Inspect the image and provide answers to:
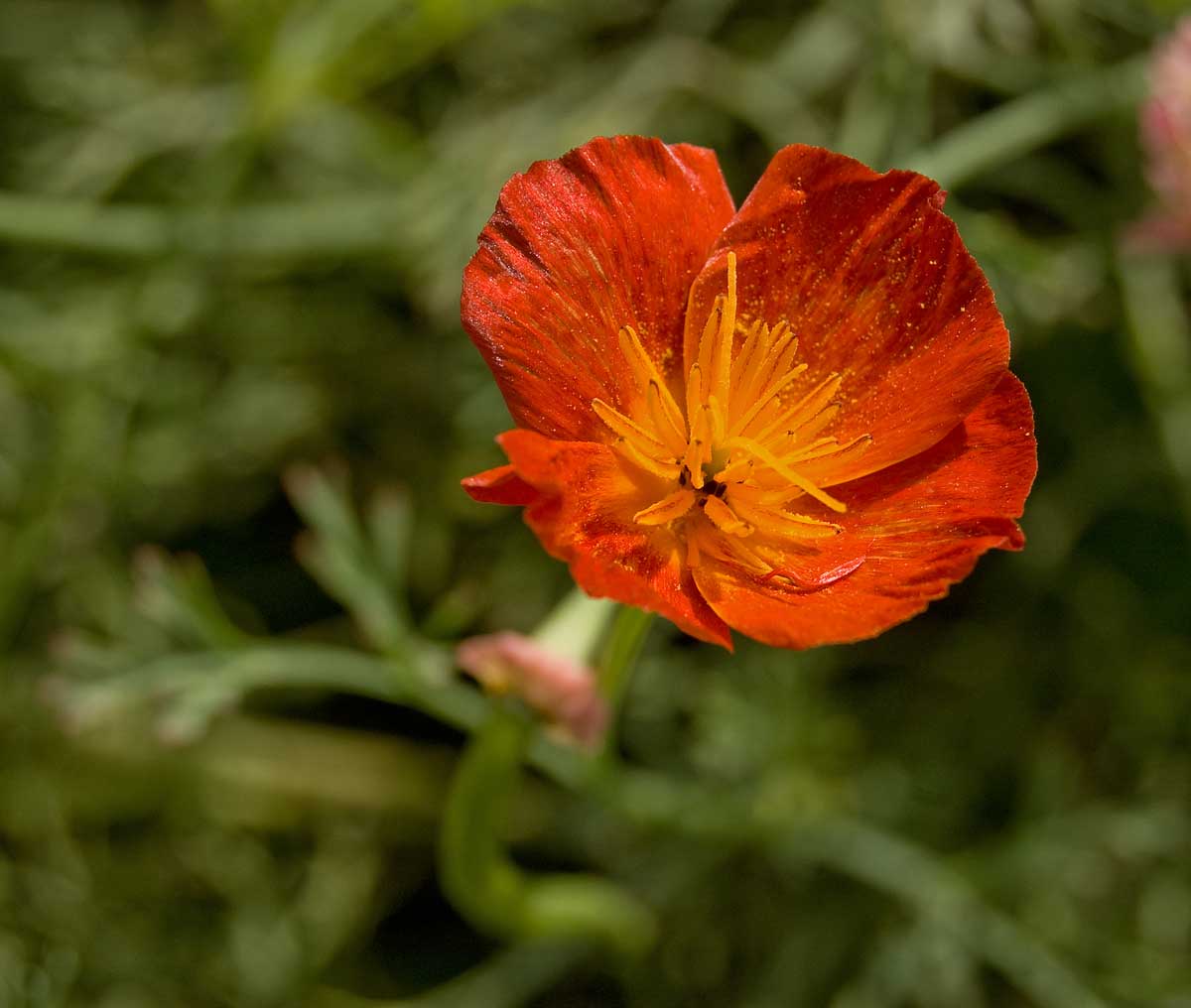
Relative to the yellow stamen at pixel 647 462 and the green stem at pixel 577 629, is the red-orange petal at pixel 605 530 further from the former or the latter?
the green stem at pixel 577 629

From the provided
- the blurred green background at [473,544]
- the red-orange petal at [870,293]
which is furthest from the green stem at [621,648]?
the blurred green background at [473,544]

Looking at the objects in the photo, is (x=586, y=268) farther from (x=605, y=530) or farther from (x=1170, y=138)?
(x=1170, y=138)

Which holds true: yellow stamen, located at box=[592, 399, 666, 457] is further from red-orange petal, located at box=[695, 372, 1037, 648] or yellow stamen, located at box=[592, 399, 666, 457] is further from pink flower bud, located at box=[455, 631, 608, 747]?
pink flower bud, located at box=[455, 631, 608, 747]

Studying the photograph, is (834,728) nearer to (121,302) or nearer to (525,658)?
(525,658)

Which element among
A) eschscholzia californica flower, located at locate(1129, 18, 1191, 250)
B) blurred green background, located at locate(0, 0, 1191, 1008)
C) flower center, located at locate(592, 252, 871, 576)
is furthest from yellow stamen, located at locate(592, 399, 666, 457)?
eschscholzia californica flower, located at locate(1129, 18, 1191, 250)

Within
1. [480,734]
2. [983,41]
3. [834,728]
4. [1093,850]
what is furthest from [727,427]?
[983,41]

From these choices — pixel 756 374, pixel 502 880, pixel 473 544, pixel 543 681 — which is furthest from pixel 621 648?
pixel 473 544
